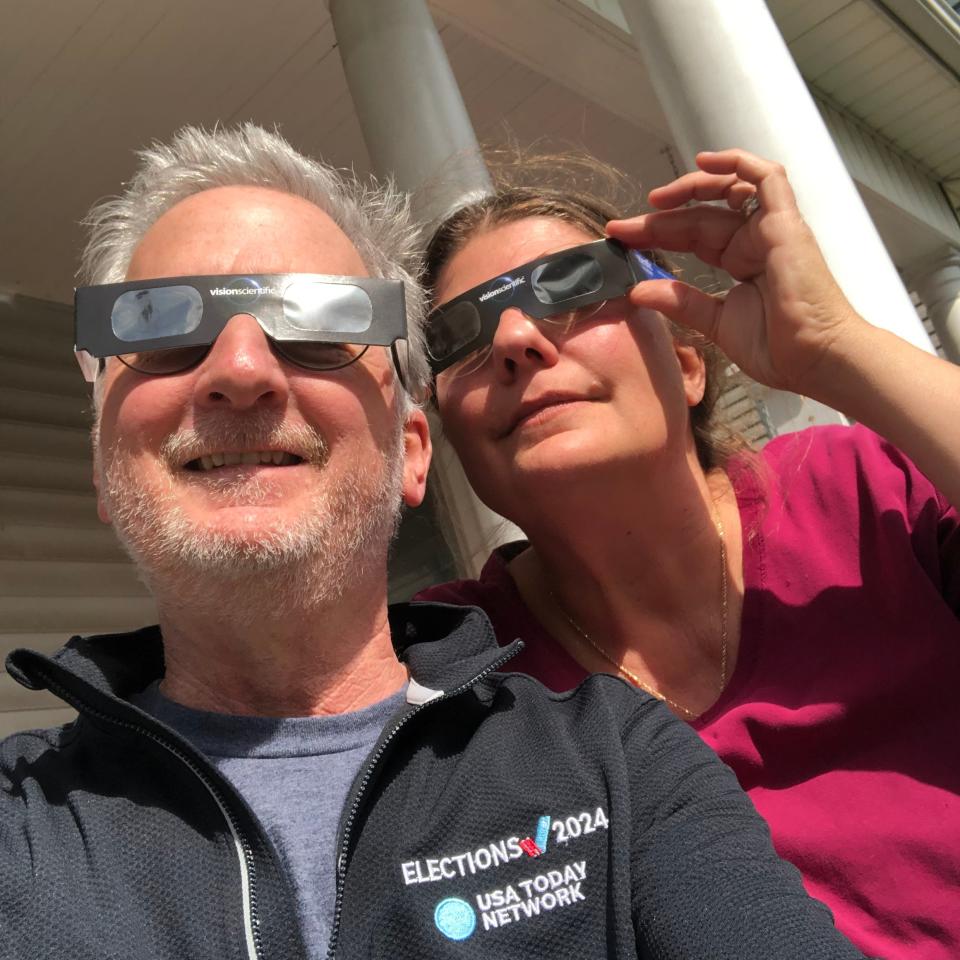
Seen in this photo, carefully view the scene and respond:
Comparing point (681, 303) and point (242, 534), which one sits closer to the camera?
point (242, 534)

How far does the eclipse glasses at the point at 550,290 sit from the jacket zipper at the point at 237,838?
1.07m

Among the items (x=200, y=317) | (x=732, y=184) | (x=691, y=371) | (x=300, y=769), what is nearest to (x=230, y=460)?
(x=200, y=317)

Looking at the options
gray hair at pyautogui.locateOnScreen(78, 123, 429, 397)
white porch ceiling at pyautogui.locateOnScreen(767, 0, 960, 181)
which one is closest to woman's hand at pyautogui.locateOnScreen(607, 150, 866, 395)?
gray hair at pyautogui.locateOnScreen(78, 123, 429, 397)

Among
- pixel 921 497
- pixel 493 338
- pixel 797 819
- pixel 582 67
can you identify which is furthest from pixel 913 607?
pixel 582 67

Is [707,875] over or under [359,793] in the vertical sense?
under

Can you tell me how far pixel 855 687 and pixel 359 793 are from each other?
0.97 meters

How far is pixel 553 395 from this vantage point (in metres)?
1.90

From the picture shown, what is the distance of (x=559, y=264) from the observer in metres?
1.99

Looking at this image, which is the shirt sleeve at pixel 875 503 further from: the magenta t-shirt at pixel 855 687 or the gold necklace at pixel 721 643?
the gold necklace at pixel 721 643

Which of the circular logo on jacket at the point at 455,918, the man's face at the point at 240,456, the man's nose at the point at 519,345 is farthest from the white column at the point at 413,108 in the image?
the circular logo on jacket at the point at 455,918

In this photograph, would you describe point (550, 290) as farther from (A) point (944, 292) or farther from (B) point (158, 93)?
(A) point (944, 292)

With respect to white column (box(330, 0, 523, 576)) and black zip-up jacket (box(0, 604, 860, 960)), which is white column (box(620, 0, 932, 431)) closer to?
white column (box(330, 0, 523, 576))

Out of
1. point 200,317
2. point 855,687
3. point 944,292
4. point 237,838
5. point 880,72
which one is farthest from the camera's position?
point 944,292

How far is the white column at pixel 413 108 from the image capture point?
9.46 ft
